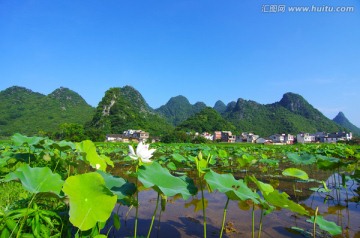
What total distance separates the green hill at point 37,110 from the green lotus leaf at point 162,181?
54972 mm

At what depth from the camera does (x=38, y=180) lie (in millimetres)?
1687

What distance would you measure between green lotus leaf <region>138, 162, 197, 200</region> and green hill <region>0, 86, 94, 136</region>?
180ft

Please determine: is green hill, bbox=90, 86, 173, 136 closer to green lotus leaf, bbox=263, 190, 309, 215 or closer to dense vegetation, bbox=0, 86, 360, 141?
dense vegetation, bbox=0, 86, 360, 141

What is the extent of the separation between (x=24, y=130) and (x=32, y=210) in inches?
2274

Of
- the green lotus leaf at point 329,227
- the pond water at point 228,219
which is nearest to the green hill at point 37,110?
the pond water at point 228,219

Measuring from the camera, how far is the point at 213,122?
7025 cm

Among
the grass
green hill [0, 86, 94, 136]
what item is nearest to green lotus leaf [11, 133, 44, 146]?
the grass

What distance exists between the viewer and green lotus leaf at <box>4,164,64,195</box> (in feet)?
5.19

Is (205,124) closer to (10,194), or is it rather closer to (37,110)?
(37,110)

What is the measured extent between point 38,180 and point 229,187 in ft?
3.88

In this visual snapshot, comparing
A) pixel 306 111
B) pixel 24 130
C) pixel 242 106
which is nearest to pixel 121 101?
pixel 24 130

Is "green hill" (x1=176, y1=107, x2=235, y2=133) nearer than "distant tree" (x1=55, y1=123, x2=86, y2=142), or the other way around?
"distant tree" (x1=55, y1=123, x2=86, y2=142)

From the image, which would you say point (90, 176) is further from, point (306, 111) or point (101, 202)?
point (306, 111)

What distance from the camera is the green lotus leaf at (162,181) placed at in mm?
1513
